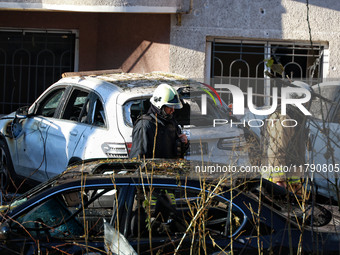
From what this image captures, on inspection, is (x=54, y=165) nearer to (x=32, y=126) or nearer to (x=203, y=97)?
(x=32, y=126)

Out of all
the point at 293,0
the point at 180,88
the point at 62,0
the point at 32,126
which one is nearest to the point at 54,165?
the point at 32,126

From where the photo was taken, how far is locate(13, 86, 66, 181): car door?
8969 mm

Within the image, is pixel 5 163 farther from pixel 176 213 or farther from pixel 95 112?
pixel 176 213

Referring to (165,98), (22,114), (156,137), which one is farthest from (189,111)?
(22,114)

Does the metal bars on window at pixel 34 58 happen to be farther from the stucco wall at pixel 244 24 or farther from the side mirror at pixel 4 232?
the side mirror at pixel 4 232

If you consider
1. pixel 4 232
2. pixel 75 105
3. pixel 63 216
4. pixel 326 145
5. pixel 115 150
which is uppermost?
pixel 75 105

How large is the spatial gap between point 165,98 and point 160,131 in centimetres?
35

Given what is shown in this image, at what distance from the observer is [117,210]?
4988 millimetres

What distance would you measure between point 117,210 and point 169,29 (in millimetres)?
8604

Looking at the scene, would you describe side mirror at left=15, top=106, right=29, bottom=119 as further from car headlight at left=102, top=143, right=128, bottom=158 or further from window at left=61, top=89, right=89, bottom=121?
car headlight at left=102, top=143, right=128, bottom=158

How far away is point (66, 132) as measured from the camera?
8492mm

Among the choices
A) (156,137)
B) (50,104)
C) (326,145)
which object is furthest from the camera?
(50,104)

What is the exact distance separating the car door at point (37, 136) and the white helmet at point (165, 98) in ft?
6.58

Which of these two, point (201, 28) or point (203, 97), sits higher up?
point (201, 28)
